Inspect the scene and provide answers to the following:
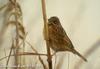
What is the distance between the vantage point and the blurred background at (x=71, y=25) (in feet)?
4.13

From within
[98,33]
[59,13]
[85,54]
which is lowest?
[85,54]

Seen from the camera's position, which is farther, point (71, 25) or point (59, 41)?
point (71, 25)

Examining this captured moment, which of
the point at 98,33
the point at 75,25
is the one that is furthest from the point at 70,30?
the point at 98,33

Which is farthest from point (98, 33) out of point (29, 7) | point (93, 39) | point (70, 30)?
point (29, 7)

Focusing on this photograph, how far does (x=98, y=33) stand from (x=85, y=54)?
129 mm

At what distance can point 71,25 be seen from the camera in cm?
127

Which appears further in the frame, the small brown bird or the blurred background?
the blurred background

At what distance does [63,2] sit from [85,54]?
0.97 feet

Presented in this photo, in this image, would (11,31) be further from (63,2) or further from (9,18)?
(63,2)

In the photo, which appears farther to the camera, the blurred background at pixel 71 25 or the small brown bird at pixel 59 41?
the blurred background at pixel 71 25

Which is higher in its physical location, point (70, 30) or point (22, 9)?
point (22, 9)

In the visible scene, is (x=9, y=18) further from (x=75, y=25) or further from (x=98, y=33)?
(x=98, y=33)

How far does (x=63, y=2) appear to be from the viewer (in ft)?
4.17

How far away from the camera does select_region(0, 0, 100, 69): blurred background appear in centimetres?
126
